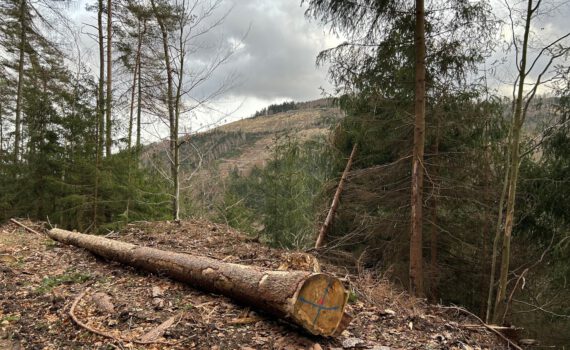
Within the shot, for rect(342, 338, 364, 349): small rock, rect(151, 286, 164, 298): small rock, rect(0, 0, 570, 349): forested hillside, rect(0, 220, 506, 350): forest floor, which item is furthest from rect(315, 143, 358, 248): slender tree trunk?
rect(342, 338, 364, 349): small rock

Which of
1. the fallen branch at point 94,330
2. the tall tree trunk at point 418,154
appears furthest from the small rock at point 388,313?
the tall tree trunk at point 418,154

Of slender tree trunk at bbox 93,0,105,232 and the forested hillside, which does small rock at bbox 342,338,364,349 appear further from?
slender tree trunk at bbox 93,0,105,232

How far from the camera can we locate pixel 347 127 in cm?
1207

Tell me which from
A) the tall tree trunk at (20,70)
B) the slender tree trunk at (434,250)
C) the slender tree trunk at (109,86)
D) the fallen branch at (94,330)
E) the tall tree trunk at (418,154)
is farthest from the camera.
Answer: the slender tree trunk at (109,86)

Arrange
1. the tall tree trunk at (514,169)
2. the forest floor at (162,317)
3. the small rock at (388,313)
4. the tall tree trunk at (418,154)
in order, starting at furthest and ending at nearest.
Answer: the tall tree trunk at (514,169) → the tall tree trunk at (418,154) → the small rock at (388,313) → the forest floor at (162,317)

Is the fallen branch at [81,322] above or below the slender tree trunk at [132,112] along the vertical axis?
below

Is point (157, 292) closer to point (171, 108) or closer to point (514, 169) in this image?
point (171, 108)

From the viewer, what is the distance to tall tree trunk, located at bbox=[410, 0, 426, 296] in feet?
25.3

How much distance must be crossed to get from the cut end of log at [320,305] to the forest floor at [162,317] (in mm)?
157

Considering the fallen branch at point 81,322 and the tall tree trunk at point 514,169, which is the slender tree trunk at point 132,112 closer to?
the fallen branch at point 81,322

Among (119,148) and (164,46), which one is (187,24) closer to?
(164,46)

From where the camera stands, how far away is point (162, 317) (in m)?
3.95

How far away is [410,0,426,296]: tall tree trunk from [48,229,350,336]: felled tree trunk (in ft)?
16.5

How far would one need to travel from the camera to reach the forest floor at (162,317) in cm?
351
